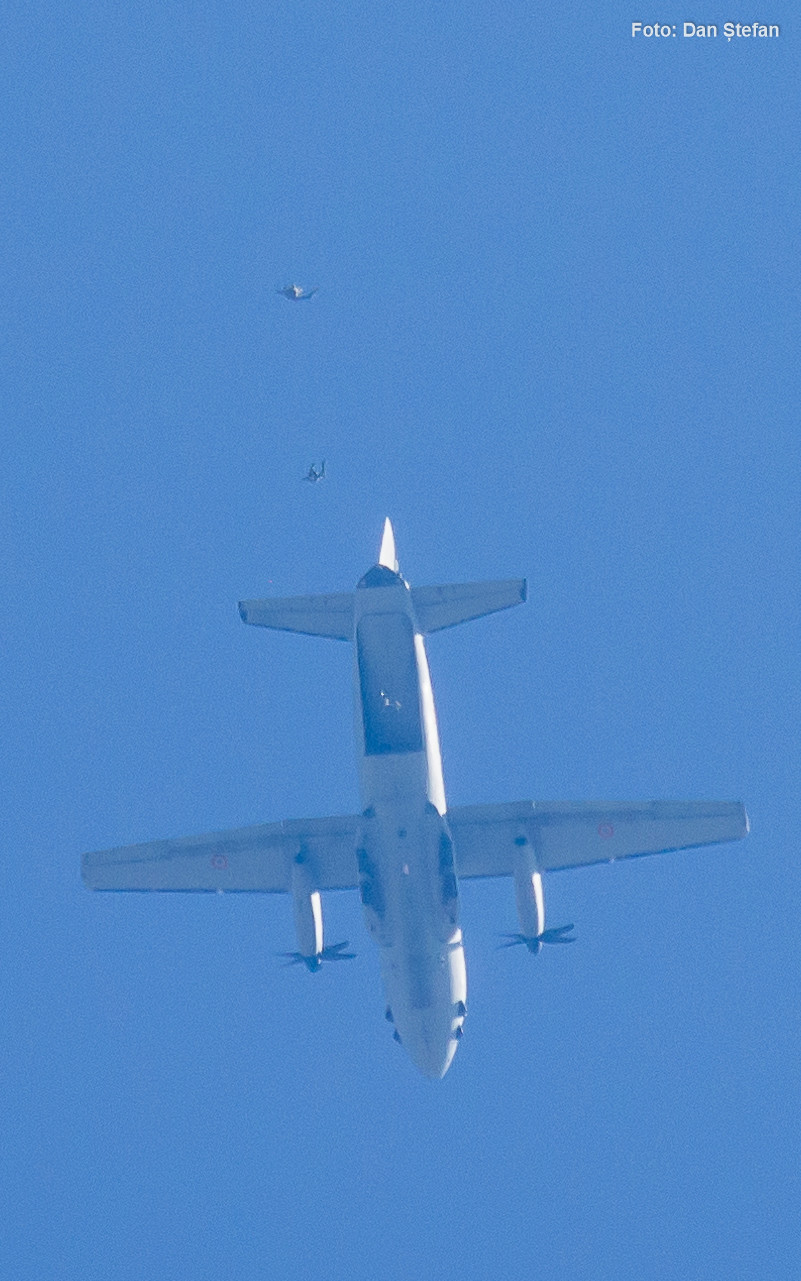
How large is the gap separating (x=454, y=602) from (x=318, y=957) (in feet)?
51.6

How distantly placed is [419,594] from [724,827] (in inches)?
630

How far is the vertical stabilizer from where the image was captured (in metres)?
84.1

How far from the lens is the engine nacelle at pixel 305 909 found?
81625 millimetres

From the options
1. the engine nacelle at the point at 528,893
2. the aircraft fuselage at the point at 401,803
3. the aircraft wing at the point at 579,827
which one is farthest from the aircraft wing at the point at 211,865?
the engine nacelle at the point at 528,893

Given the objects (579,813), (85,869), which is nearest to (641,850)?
(579,813)

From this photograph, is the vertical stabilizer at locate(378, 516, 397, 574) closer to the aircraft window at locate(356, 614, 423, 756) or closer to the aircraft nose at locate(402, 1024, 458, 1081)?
the aircraft window at locate(356, 614, 423, 756)

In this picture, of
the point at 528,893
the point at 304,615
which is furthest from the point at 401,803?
the point at 304,615

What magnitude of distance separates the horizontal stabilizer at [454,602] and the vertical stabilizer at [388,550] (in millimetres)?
1848

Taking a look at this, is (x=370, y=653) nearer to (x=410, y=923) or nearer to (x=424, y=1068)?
(x=410, y=923)

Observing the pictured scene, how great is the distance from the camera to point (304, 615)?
83.4m

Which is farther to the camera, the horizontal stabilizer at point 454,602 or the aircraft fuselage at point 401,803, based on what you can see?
the horizontal stabilizer at point 454,602

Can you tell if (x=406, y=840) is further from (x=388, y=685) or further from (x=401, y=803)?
(x=388, y=685)

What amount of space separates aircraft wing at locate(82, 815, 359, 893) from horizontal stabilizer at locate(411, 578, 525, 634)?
1080cm

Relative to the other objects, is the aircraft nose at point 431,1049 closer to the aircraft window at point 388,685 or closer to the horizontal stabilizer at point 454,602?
the aircraft window at point 388,685
